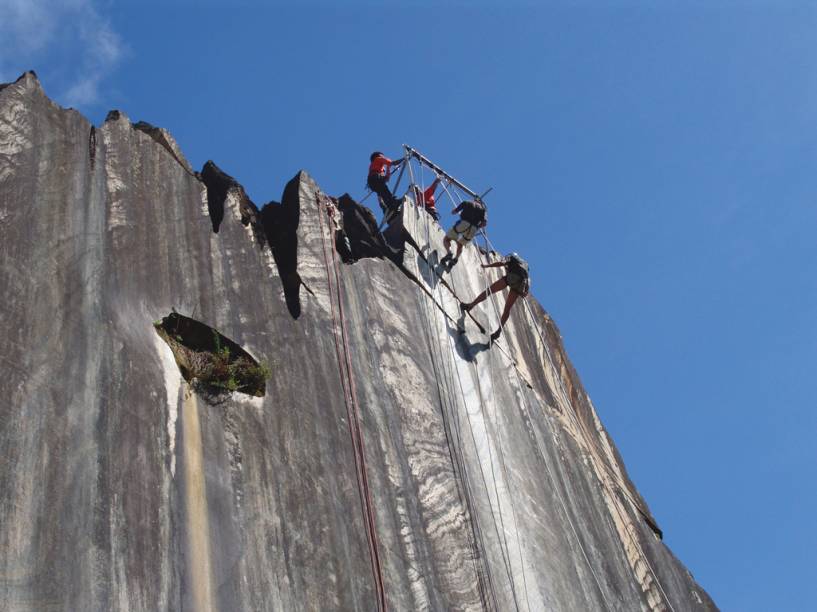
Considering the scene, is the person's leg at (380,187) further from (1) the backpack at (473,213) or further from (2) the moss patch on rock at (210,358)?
(2) the moss patch on rock at (210,358)

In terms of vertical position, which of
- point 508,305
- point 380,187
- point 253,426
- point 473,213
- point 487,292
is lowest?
point 253,426

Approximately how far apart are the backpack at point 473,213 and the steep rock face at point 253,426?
1.25 m

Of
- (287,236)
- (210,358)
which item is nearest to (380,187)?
(287,236)

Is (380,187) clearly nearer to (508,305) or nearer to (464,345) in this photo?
(508,305)

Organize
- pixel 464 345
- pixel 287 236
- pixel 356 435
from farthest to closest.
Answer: pixel 464 345 < pixel 287 236 < pixel 356 435

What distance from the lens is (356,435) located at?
998 centimetres

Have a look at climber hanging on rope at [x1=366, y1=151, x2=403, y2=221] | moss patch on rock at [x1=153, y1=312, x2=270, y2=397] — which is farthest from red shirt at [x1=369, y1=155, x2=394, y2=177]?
moss patch on rock at [x1=153, y1=312, x2=270, y2=397]

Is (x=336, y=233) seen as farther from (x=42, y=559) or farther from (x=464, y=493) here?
(x=42, y=559)

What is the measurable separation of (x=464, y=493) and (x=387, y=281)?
3035mm

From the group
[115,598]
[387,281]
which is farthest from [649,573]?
[115,598]

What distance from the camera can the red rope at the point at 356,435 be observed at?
8914 mm

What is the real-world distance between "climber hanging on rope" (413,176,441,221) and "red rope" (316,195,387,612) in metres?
3.95

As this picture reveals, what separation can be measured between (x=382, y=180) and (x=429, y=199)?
1.01 metres

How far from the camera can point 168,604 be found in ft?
23.2
